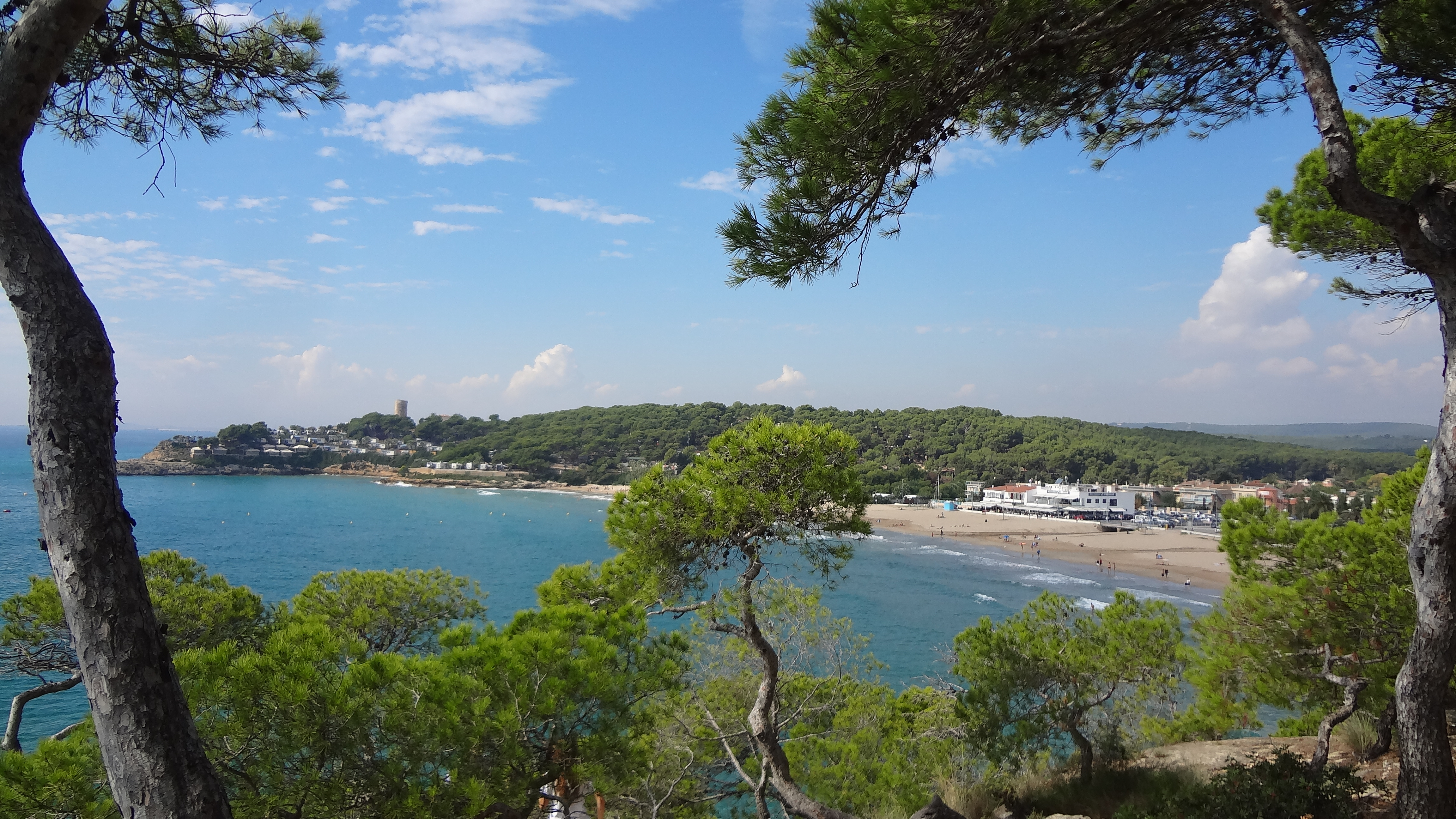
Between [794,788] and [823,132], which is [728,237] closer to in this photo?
[823,132]

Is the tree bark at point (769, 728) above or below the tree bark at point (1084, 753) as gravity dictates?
above

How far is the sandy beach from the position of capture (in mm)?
35031

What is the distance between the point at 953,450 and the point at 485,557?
48678 millimetres

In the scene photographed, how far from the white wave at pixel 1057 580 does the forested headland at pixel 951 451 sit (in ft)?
84.4

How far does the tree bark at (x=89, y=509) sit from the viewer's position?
1.88 meters

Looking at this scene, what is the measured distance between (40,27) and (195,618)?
477cm

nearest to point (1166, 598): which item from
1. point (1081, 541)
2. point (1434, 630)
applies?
point (1081, 541)

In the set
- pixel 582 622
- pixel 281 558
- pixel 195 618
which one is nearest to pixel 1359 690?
pixel 582 622

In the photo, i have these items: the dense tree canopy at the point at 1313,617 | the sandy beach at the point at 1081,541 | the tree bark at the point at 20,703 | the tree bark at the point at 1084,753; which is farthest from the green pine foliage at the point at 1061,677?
the sandy beach at the point at 1081,541

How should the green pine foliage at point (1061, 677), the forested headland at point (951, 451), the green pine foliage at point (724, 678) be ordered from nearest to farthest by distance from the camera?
the green pine foliage at point (724, 678)
the green pine foliage at point (1061, 677)
the forested headland at point (951, 451)

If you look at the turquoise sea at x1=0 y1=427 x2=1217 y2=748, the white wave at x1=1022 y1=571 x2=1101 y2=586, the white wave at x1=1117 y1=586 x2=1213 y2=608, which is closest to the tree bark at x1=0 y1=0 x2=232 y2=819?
the turquoise sea at x1=0 y1=427 x2=1217 y2=748

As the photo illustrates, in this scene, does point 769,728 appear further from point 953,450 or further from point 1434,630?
point 953,450

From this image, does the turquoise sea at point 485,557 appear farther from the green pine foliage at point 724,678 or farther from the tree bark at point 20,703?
the tree bark at point 20,703

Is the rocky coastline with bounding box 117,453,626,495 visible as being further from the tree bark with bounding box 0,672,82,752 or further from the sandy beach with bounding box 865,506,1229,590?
the tree bark with bounding box 0,672,82,752
